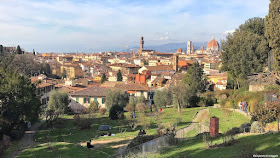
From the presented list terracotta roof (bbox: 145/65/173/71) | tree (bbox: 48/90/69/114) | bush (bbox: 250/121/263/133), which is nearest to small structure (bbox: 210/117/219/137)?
bush (bbox: 250/121/263/133)

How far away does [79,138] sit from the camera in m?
21.3

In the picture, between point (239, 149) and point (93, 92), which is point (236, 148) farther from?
point (93, 92)

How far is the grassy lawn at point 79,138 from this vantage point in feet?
49.4

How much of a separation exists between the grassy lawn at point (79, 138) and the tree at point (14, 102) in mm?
2428

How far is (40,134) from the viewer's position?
78.9ft

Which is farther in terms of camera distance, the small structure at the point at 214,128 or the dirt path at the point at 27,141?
the dirt path at the point at 27,141

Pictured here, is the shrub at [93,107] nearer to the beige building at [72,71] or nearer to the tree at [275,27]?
the tree at [275,27]

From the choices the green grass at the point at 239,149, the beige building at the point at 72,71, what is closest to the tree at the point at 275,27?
the green grass at the point at 239,149

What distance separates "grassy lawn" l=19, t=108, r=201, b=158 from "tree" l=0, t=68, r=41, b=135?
243 cm

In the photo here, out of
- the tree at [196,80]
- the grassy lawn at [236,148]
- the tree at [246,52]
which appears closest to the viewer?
the grassy lawn at [236,148]

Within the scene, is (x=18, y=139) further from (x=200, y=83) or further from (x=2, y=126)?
(x=200, y=83)

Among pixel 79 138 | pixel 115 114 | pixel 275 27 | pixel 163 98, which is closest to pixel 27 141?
pixel 79 138

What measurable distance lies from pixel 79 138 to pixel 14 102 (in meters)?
7.06

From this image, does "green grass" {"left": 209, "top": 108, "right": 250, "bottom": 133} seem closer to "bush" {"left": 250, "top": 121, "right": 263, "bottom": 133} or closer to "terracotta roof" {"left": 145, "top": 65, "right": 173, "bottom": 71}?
"bush" {"left": 250, "top": 121, "right": 263, "bottom": 133}
